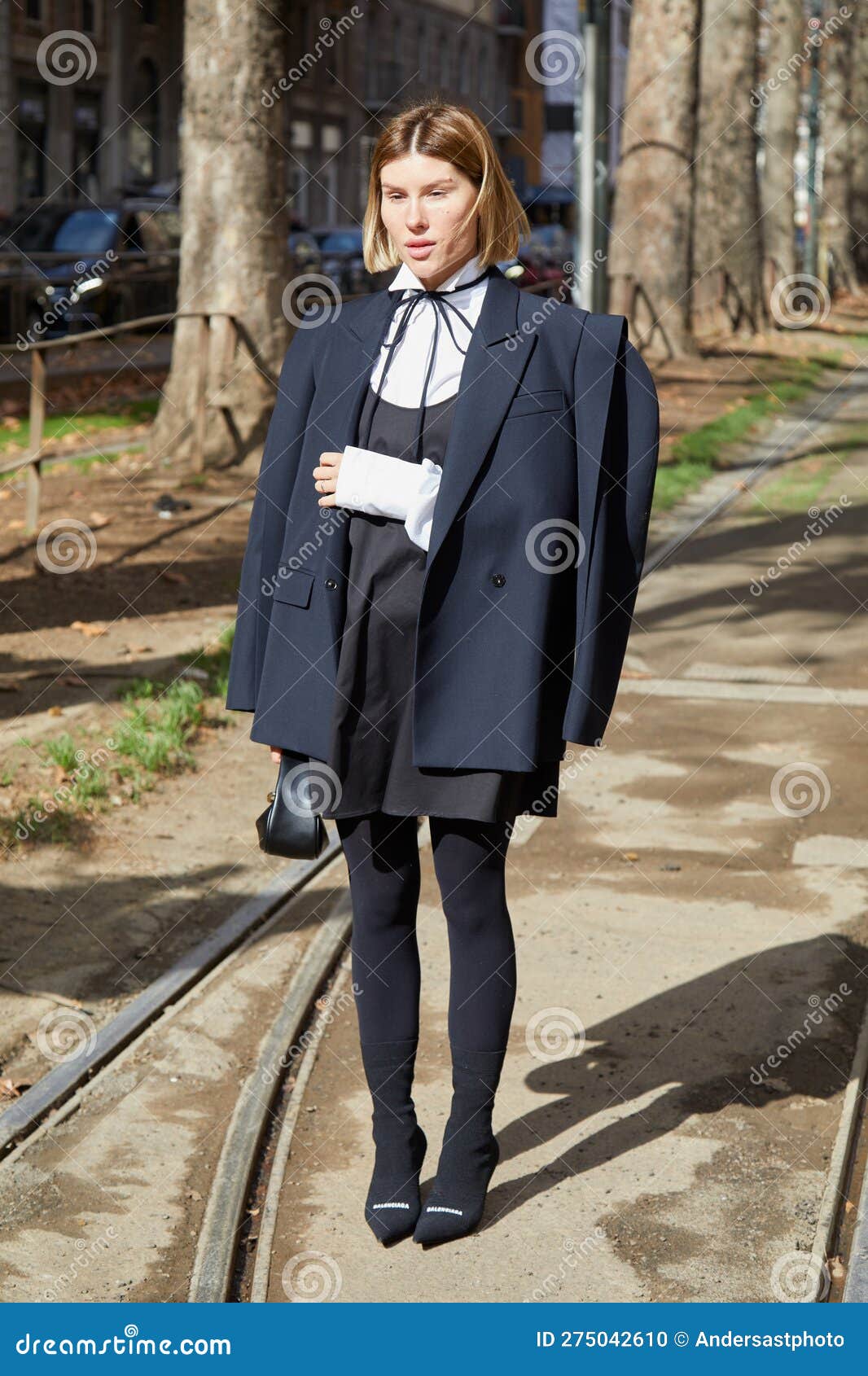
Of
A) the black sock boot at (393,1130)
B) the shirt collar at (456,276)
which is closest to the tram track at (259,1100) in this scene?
the black sock boot at (393,1130)

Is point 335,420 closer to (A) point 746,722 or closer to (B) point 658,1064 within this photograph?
(B) point 658,1064

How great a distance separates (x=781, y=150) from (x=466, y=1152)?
27091 millimetres

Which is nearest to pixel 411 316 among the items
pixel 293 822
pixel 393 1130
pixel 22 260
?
pixel 293 822

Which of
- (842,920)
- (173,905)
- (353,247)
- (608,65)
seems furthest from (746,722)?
(353,247)

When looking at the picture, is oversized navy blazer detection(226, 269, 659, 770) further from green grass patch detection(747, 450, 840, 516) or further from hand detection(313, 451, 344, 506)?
green grass patch detection(747, 450, 840, 516)

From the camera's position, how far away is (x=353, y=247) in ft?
91.8

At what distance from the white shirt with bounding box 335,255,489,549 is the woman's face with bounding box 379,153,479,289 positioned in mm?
63

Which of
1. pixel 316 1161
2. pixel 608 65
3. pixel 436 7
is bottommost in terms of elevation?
pixel 316 1161

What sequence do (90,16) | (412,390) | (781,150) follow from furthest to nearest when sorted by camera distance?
(90,16) → (781,150) → (412,390)

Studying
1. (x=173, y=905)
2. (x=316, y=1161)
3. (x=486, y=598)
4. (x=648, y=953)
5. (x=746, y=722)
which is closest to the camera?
(x=486, y=598)

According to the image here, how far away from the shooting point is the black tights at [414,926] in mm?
3182

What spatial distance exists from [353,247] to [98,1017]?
25.1m

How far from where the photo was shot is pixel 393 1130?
3307 millimetres

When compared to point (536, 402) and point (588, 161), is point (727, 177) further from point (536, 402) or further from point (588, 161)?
point (536, 402)
